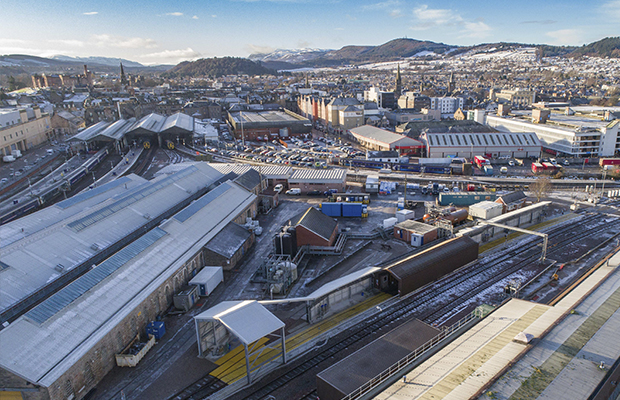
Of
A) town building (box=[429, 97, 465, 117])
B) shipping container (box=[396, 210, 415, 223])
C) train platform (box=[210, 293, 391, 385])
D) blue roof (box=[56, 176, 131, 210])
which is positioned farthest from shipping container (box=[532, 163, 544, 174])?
town building (box=[429, 97, 465, 117])

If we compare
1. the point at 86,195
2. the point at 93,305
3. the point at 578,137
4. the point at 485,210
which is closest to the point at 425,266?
the point at 485,210

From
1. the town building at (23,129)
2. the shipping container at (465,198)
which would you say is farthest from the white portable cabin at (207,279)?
the town building at (23,129)

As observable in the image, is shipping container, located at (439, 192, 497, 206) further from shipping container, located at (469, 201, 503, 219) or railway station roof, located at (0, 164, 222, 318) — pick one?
railway station roof, located at (0, 164, 222, 318)

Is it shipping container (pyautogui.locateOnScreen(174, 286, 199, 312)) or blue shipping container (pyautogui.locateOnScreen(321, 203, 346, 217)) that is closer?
shipping container (pyautogui.locateOnScreen(174, 286, 199, 312))

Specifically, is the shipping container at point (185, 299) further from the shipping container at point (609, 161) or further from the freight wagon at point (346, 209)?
the shipping container at point (609, 161)

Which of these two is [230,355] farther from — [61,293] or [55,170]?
[55,170]
